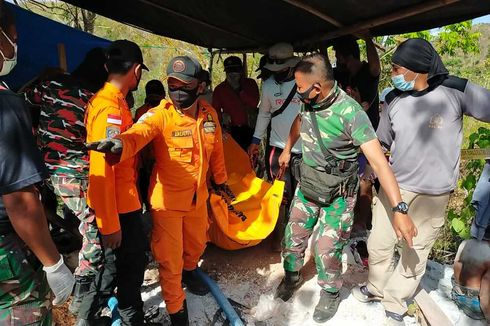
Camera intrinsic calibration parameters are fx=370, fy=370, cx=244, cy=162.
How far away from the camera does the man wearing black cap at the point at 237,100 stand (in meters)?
4.52

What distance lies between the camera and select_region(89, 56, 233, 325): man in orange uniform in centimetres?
244

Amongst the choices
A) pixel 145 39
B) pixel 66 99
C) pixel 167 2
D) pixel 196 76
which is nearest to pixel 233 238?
pixel 196 76

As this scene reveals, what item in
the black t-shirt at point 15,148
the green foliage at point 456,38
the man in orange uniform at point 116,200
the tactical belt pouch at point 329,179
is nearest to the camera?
the black t-shirt at point 15,148

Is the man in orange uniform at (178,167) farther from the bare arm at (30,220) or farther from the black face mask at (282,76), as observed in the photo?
the black face mask at (282,76)

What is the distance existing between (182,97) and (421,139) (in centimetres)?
163

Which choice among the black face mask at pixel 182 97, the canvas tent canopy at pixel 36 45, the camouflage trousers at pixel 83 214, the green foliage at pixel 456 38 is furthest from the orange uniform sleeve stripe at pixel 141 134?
the green foliage at pixel 456 38

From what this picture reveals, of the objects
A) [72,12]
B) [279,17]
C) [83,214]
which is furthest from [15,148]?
[72,12]

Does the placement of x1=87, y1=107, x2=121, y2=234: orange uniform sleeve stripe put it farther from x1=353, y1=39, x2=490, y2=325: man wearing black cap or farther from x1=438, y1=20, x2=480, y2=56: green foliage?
Answer: x1=438, y1=20, x2=480, y2=56: green foliage

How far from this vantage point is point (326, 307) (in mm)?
2959

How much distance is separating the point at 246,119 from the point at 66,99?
2504mm

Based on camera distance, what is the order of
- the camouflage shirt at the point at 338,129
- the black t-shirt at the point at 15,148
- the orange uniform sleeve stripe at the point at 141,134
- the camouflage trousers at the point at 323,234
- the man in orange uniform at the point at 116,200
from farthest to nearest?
the camouflage trousers at the point at 323,234
the camouflage shirt at the point at 338,129
the man in orange uniform at the point at 116,200
the orange uniform sleeve stripe at the point at 141,134
the black t-shirt at the point at 15,148

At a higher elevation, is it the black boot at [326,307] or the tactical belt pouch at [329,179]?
the tactical belt pouch at [329,179]

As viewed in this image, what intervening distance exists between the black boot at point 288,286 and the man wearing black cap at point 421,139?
73 cm

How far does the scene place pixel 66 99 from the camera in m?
2.36
